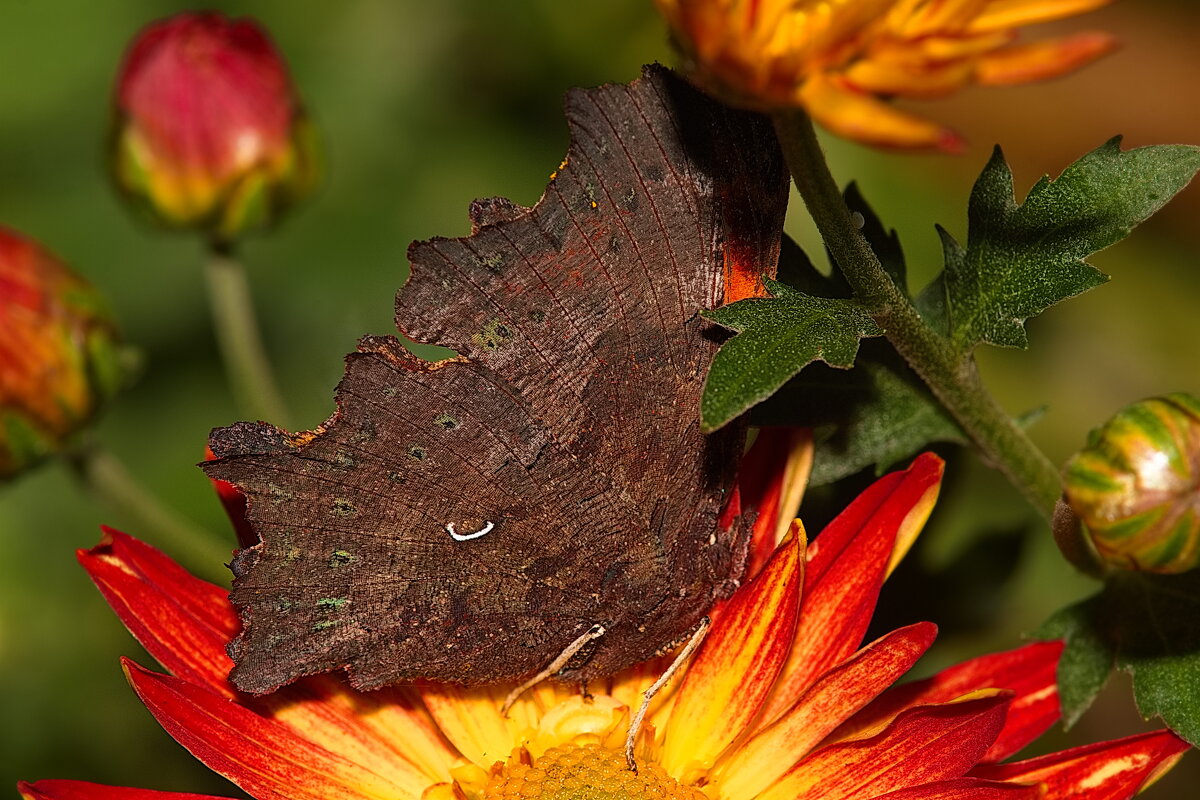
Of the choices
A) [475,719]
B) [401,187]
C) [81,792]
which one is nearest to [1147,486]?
[475,719]

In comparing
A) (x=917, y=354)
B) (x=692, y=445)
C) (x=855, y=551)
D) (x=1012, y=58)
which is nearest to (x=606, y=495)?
(x=692, y=445)

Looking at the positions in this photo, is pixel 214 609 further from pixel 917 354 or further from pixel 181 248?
pixel 181 248

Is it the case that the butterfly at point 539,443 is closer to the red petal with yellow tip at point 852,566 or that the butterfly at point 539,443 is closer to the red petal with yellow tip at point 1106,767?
the red petal with yellow tip at point 852,566

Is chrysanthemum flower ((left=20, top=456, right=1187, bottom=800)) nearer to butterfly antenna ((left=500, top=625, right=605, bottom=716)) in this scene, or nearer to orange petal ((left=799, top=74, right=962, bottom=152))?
butterfly antenna ((left=500, top=625, right=605, bottom=716))

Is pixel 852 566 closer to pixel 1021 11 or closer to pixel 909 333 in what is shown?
pixel 909 333

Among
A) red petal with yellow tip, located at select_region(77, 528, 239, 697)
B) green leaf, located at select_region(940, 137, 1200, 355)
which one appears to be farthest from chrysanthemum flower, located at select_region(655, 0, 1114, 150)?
red petal with yellow tip, located at select_region(77, 528, 239, 697)
